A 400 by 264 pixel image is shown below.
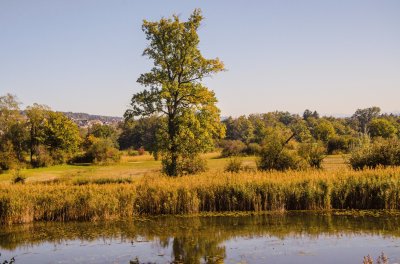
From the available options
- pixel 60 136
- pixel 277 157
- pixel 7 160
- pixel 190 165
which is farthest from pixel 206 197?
pixel 60 136

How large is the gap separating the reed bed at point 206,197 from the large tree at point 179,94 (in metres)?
9.37

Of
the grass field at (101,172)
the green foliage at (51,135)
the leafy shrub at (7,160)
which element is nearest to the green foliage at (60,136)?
the green foliage at (51,135)

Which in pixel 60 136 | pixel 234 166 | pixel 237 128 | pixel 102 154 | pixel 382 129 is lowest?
pixel 234 166

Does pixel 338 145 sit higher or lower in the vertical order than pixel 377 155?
higher

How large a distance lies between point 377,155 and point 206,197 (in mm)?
13727

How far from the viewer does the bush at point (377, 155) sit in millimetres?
29953

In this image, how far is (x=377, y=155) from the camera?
3036 centimetres

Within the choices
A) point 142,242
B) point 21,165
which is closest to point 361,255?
point 142,242

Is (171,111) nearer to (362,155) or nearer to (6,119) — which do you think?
(362,155)

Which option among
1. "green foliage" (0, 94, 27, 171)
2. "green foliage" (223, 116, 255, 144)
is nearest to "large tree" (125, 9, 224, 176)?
"green foliage" (0, 94, 27, 171)

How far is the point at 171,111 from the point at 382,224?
61.1ft

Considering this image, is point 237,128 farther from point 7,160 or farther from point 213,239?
point 213,239

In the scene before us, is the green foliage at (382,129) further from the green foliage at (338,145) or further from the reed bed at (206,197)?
the reed bed at (206,197)

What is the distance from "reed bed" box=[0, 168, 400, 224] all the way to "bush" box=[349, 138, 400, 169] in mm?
7053
